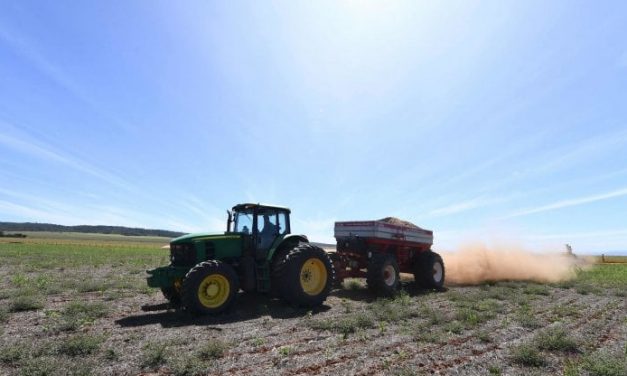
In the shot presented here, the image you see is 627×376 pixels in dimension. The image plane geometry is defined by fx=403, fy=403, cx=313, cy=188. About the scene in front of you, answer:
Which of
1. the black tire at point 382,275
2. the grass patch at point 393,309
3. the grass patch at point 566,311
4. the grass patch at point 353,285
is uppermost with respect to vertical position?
the black tire at point 382,275

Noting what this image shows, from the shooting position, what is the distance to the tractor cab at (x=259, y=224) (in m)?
11.5

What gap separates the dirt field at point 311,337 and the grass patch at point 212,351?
2 cm

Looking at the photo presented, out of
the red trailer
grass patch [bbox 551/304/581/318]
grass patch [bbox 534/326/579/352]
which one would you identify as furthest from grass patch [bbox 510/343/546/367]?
the red trailer

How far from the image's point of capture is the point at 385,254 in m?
14.5

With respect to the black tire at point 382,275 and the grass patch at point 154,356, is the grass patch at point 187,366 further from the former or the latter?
the black tire at point 382,275

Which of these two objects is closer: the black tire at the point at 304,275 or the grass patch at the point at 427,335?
the grass patch at the point at 427,335

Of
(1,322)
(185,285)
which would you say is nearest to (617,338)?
(185,285)

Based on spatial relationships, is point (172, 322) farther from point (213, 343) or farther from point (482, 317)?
Answer: point (482, 317)

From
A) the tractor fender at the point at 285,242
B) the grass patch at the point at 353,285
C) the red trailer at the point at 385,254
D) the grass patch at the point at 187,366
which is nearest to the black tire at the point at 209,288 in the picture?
the tractor fender at the point at 285,242

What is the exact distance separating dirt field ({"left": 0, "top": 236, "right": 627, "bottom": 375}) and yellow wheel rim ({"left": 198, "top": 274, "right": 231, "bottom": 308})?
0.41 meters

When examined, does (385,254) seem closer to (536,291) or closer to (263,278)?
(263,278)

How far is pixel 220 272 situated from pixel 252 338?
2.28m

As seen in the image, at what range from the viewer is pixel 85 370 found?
571cm

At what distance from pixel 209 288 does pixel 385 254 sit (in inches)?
277
